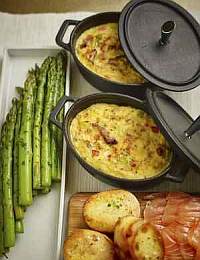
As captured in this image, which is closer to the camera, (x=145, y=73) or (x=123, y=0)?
(x=145, y=73)

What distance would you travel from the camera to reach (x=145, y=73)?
186 centimetres

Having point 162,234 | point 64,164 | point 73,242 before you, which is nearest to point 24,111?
point 64,164

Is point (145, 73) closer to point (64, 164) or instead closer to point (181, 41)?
point (181, 41)

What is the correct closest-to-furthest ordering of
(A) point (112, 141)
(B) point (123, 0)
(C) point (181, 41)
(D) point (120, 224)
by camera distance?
1. (D) point (120, 224)
2. (A) point (112, 141)
3. (C) point (181, 41)
4. (B) point (123, 0)

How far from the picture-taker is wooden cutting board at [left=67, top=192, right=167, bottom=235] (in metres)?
1.77

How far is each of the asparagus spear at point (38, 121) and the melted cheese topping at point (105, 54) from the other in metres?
0.16

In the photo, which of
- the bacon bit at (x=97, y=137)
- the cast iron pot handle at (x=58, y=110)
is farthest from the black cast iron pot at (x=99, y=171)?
the bacon bit at (x=97, y=137)

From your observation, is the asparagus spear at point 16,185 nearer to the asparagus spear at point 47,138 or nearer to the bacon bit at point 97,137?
the asparagus spear at point 47,138

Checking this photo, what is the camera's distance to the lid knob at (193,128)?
5.61ft

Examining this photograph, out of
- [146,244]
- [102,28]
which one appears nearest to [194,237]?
[146,244]

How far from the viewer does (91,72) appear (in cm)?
194

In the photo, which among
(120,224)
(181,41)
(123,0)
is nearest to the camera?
(120,224)

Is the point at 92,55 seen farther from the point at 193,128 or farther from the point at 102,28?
the point at 193,128

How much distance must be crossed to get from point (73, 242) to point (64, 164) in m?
0.34
